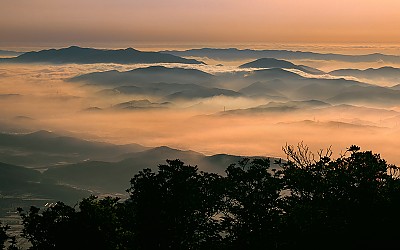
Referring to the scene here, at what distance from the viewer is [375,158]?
46.2 metres

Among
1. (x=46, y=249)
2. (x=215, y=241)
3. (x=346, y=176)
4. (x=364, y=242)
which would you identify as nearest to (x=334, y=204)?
(x=346, y=176)

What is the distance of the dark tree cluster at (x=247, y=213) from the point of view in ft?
130

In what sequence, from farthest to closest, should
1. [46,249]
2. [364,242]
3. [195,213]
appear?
[195,213], [46,249], [364,242]

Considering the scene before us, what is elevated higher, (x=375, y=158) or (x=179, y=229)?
(x=375, y=158)

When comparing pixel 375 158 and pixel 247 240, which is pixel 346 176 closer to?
pixel 375 158

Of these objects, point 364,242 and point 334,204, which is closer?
point 364,242

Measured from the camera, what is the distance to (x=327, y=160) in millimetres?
48250

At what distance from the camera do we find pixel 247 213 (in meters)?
47.1

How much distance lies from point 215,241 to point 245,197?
5177 millimetres

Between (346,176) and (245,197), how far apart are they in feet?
31.4

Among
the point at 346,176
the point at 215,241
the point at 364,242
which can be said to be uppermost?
the point at 346,176

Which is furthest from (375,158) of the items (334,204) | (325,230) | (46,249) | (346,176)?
(46,249)

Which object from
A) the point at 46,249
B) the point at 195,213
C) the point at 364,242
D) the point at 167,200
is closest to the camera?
the point at 364,242

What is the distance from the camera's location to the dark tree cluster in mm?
39625
